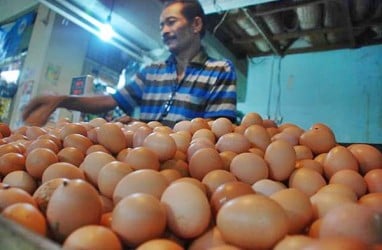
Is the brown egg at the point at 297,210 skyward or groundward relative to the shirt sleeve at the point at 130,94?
groundward

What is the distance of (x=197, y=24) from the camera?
66.6 inches

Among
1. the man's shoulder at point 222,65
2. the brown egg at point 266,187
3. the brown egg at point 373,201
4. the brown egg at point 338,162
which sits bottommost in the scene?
the brown egg at point 266,187

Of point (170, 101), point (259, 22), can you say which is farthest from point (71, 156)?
point (259, 22)

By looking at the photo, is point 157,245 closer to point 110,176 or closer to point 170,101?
point 110,176

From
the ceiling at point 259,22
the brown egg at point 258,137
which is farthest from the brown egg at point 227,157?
the ceiling at point 259,22

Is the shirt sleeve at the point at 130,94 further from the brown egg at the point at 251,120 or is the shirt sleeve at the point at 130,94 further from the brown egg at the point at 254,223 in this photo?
the brown egg at the point at 254,223

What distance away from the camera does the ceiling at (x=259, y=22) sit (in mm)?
2879

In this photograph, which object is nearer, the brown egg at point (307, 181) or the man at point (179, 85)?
the brown egg at point (307, 181)

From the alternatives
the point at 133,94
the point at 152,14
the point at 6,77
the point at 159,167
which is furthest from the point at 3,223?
the point at 6,77

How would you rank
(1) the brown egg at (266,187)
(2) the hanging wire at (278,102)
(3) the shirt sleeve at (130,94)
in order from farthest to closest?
(2) the hanging wire at (278,102)
(3) the shirt sleeve at (130,94)
(1) the brown egg at (266,187)

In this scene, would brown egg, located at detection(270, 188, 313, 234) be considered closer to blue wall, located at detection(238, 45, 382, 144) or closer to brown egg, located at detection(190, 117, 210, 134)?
brown egg, located at detection(190, 117, 210, 134)

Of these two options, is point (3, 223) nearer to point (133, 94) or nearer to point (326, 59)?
point (133, 94)

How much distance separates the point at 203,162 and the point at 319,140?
368mm

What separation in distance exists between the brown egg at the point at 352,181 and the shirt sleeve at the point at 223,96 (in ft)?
2.39
